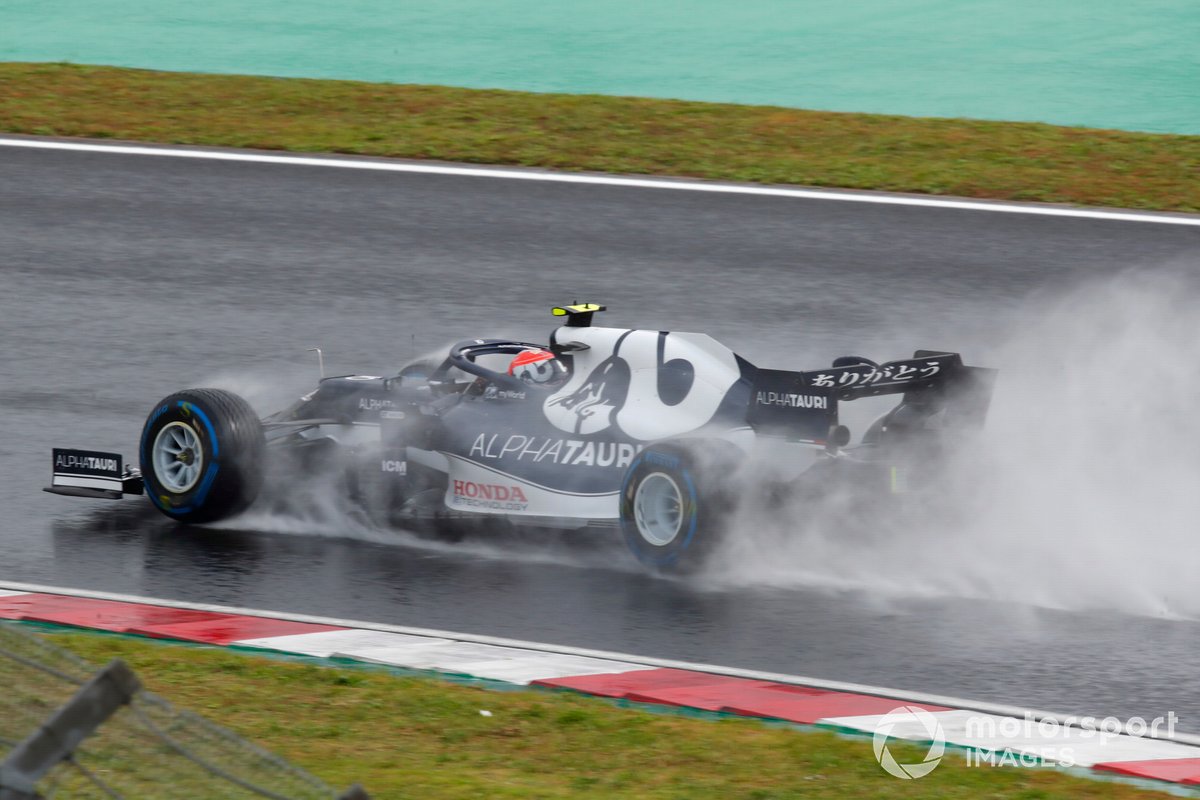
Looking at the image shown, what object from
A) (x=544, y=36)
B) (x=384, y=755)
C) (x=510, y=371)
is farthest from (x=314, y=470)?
(x=544, y=36)

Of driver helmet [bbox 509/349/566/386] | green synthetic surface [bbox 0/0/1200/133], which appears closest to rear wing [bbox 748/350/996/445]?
driver helmet [bbox 509/349/566/386]

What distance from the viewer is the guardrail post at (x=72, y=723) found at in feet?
11.1

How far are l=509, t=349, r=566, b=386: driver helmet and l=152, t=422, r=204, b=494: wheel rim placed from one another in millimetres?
1578

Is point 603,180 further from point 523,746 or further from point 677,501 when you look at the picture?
point 523,746

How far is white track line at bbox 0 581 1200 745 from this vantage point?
6.84 meters

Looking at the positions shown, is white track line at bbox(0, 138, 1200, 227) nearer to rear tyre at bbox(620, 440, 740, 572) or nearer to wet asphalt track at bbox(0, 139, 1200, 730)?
wet asphalt track at bbox(0, 139, 1200, 730)

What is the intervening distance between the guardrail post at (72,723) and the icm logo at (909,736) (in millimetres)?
3193

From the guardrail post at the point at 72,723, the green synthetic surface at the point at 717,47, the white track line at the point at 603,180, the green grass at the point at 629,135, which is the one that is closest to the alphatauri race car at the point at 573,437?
the guardrail post at the point at 72,723

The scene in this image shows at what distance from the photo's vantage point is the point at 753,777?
5.94m

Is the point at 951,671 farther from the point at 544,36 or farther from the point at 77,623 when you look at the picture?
the point at 544,36

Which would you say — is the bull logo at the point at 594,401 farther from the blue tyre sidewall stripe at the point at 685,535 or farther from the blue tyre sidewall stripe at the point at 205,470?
the blue tyre sidewall stripe at the point at 205,470

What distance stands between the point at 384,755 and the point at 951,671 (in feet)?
7.86

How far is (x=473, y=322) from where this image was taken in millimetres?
12766

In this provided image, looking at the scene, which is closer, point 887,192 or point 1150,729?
point 1150,729
